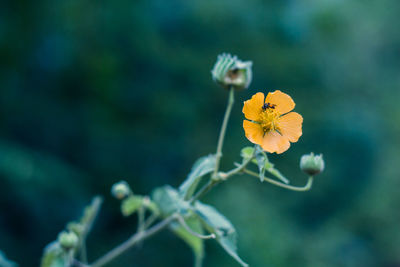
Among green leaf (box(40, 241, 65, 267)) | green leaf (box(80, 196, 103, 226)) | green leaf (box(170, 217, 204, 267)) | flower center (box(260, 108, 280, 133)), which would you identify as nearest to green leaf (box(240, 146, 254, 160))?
flower center (box(260, 108, 280, 133))

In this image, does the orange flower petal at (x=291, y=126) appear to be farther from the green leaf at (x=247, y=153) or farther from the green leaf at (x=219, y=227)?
the green leaf at (x=219, y=227)

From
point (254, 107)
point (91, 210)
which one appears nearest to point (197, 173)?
point (254, 107)

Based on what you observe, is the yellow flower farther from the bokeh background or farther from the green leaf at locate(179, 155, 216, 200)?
the bokeh background

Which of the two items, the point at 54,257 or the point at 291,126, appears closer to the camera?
the point at 291,126

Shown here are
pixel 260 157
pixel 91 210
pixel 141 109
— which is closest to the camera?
pixel 260 157

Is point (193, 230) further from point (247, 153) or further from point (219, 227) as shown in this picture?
point (247, 153)

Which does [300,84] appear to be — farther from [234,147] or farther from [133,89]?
[133,89]
